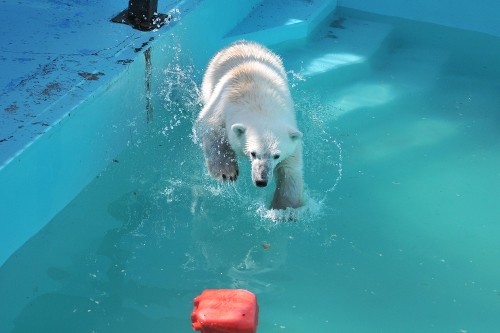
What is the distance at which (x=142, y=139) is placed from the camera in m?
4.41

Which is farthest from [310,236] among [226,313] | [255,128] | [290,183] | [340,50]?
[340,50]

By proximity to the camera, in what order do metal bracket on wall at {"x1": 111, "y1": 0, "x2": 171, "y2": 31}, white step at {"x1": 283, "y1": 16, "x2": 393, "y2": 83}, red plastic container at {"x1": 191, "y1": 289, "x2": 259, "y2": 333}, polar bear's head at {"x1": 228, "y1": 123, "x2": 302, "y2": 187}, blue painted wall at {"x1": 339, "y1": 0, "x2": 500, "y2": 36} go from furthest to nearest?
blue painted wall at {"x1": 339, "y1": 0, "x2": 500, "y2": 36}
white step at {"x1": 283, "y1": 16, "x2": 393, "y2": 83}
metal bracket on wall at {"x1": 111, "y1": 0, "x2": 171, "y2": 31}
polar bear's head at {"x1": 228, "y1": 123, "x2": 302, "y2": 187}
red plastic container at {"x1": 191, "y1": 289, "x2": 259, "y2": 333}

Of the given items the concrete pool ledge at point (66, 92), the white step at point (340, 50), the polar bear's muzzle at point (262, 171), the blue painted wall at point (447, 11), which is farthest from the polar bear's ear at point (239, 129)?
the blue painted wall at point (447, 11)

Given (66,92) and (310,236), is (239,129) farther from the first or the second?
(66,92)

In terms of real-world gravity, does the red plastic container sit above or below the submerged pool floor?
above

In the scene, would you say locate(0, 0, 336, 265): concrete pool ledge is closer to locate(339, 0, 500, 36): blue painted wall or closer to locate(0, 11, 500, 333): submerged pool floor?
locate(0, 11, 500, 333): submerged pool floor

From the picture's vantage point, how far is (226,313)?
2768mm

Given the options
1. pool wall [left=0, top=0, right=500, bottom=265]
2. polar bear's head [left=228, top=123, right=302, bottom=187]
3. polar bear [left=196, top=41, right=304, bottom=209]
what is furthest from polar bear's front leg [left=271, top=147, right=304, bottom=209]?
pool wall [left=0, top=0, right=500, bottom=265]

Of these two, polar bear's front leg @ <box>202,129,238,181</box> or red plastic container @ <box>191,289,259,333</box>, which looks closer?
red plastic container @ <box>191,289,259,333</box>

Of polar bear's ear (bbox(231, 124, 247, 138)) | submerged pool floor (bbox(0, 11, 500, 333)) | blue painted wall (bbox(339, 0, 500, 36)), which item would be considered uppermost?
polar bear's ear (bbox(231, 124, 247, 138))

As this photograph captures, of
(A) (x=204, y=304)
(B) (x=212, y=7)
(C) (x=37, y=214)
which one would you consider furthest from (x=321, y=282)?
(B) (x=212, y=7)

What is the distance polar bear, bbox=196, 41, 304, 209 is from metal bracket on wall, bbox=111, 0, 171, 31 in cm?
61

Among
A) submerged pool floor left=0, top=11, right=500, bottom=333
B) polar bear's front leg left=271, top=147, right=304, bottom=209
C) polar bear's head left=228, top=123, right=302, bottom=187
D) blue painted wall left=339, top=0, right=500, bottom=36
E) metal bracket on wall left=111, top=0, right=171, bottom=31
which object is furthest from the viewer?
blue painted wall left=339, top=0, right=500, bottom=36

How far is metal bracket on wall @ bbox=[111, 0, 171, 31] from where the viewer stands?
14.9 feet
